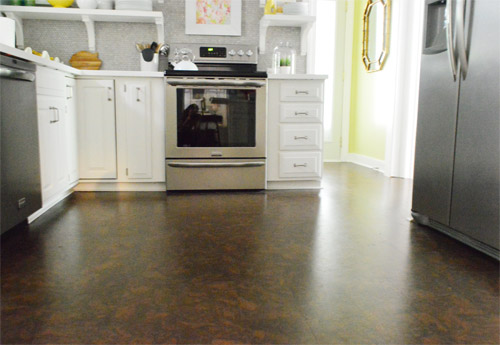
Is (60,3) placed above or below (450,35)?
above

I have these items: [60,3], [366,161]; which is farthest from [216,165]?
[366,161]

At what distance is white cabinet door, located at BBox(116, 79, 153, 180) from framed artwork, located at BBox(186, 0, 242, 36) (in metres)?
0.83

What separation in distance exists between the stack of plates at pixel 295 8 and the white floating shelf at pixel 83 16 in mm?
1032

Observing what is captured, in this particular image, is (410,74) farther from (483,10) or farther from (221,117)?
(483,10)

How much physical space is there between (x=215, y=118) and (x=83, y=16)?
1357mm

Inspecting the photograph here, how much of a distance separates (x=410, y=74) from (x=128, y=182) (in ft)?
8.63

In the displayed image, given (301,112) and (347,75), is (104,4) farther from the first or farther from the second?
(347,75)

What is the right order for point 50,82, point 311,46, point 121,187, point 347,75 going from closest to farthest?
point 50,82, point 121,187, point 311,46, point 347,75

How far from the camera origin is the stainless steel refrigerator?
1.75 meters

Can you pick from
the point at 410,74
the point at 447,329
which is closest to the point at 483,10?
the point at 447,329

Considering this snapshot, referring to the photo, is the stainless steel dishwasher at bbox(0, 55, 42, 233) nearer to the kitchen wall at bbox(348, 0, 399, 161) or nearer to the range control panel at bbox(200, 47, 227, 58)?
the range control panel at bbox(200, 47, 227, 58)

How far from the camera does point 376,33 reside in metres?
4.66

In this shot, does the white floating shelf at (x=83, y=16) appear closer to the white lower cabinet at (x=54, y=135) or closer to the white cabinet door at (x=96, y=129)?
the white cabinet door at (x=96, y=129)

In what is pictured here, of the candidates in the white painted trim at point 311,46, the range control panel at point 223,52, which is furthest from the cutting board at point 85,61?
the white painted trim at point 311,46
